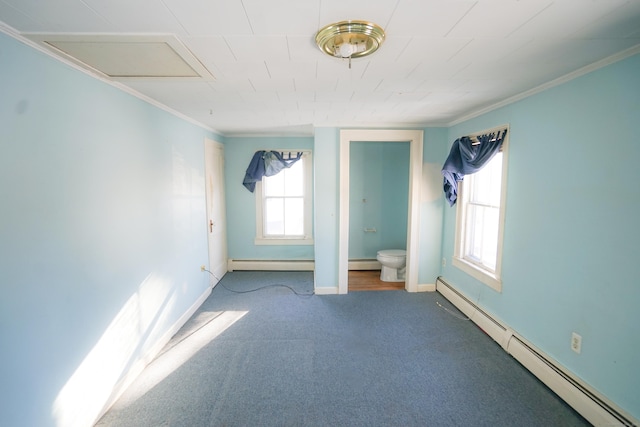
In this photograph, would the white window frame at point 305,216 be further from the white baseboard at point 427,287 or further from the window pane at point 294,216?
the white baseboard at point 427,287

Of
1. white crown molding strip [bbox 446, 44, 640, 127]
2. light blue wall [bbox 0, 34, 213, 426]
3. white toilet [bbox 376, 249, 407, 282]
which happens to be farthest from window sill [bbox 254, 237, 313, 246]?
white crown molding strip [bbox 446, 44, 640, 127]

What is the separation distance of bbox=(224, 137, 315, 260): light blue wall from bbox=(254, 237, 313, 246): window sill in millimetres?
54

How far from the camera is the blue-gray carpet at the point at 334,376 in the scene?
1821 millimetres

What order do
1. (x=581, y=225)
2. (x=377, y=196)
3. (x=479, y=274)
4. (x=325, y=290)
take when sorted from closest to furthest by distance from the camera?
(x=581, y=225) < (x=479, y=274) < (x=325, y=290) < (x=377, y=196)

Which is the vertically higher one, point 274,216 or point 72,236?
point 72,236

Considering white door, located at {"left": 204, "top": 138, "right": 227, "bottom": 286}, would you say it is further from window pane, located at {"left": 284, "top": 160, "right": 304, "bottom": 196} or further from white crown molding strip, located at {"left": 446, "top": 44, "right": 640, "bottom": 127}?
white crown molding strip, located at {"left": 446, "top": 44, "right": 640, "bottom": 127}

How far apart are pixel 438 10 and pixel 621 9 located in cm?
78

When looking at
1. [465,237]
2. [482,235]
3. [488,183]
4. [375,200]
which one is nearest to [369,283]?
[375,200]

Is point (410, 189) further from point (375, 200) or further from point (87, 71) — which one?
point (87, 71)

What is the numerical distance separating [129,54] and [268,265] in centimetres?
364

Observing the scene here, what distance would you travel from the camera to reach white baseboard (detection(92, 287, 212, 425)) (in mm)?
1951

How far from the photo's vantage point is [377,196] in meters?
4.79

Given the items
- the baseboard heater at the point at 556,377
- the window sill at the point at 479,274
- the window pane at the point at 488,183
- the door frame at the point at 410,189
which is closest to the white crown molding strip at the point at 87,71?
the door frame at the point at 410,189

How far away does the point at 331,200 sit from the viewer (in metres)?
3.69
